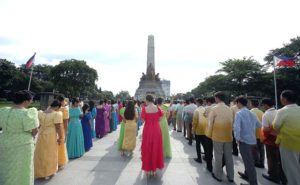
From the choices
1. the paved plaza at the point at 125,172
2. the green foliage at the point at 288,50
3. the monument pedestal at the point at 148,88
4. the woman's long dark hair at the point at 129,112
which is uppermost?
the green foliage at the point at 288,50

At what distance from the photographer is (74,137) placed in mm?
6672

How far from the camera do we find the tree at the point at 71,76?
48250 millimetres

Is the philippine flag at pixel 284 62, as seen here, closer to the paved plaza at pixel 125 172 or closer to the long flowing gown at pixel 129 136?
the paved plaza at pixel 125 172

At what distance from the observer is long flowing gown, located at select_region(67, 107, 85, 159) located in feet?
21.6

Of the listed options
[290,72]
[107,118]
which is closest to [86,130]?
[107,118]

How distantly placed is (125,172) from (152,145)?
3.06 ft

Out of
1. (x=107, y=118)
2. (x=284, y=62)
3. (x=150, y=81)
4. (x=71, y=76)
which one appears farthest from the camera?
(x=71, y=76)

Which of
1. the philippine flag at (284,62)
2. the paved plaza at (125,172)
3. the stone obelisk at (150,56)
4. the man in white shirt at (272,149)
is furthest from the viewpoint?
the stone obelisk at (150,56)

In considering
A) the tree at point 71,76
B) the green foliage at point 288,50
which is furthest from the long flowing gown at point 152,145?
the tree at point 71,76

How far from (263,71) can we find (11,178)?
39.4 m

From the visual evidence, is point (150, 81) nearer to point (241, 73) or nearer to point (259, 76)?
point (241, 73)

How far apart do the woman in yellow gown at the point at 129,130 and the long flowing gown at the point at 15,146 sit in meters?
3.40

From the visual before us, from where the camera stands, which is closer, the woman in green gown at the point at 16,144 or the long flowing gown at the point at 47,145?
the woman in green gown at the point at 16,144

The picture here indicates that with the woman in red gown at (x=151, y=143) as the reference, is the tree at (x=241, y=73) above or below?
above
